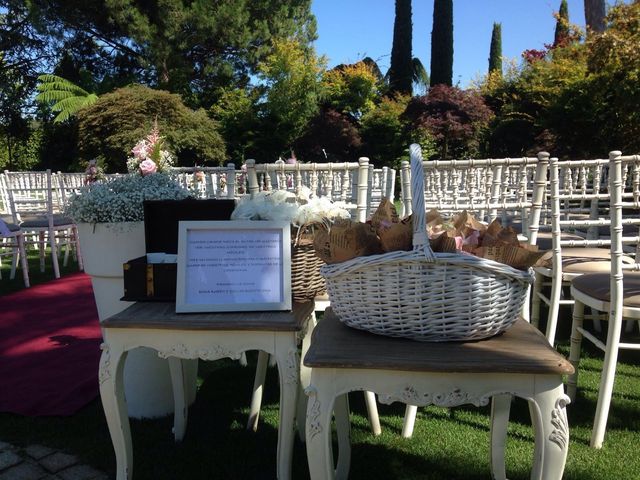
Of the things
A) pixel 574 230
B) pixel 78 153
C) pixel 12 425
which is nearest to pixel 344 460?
pixel 12 425

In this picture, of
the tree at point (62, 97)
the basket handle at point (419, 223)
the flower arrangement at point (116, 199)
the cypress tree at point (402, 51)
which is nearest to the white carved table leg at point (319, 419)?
the basket handle at point (419, 223)

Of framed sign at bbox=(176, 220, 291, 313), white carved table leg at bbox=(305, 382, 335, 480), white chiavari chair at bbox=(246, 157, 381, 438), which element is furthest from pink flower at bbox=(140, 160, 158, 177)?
white carved table leg at bbox=(305, 382, 335, 480)

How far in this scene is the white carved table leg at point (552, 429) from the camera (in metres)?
1.25

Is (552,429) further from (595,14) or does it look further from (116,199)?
(595,14)

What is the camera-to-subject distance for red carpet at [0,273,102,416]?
2711 millimetres

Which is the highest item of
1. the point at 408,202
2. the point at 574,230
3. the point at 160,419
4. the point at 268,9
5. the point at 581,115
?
the point at 268,9

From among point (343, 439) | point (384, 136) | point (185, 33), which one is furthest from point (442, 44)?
point (343, 439)

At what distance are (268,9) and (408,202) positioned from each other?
1705 centimetres

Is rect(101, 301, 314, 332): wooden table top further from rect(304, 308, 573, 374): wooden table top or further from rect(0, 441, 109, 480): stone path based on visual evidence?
rect(0, 441, 109, 480): stone path

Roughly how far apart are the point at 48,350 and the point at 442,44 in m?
19.1

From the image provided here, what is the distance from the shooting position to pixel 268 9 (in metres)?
17.7

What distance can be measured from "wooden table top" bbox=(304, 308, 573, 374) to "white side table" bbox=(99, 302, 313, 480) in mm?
187

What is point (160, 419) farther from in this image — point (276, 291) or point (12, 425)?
point (276, 291)

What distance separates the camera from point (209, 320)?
1.62 metres
